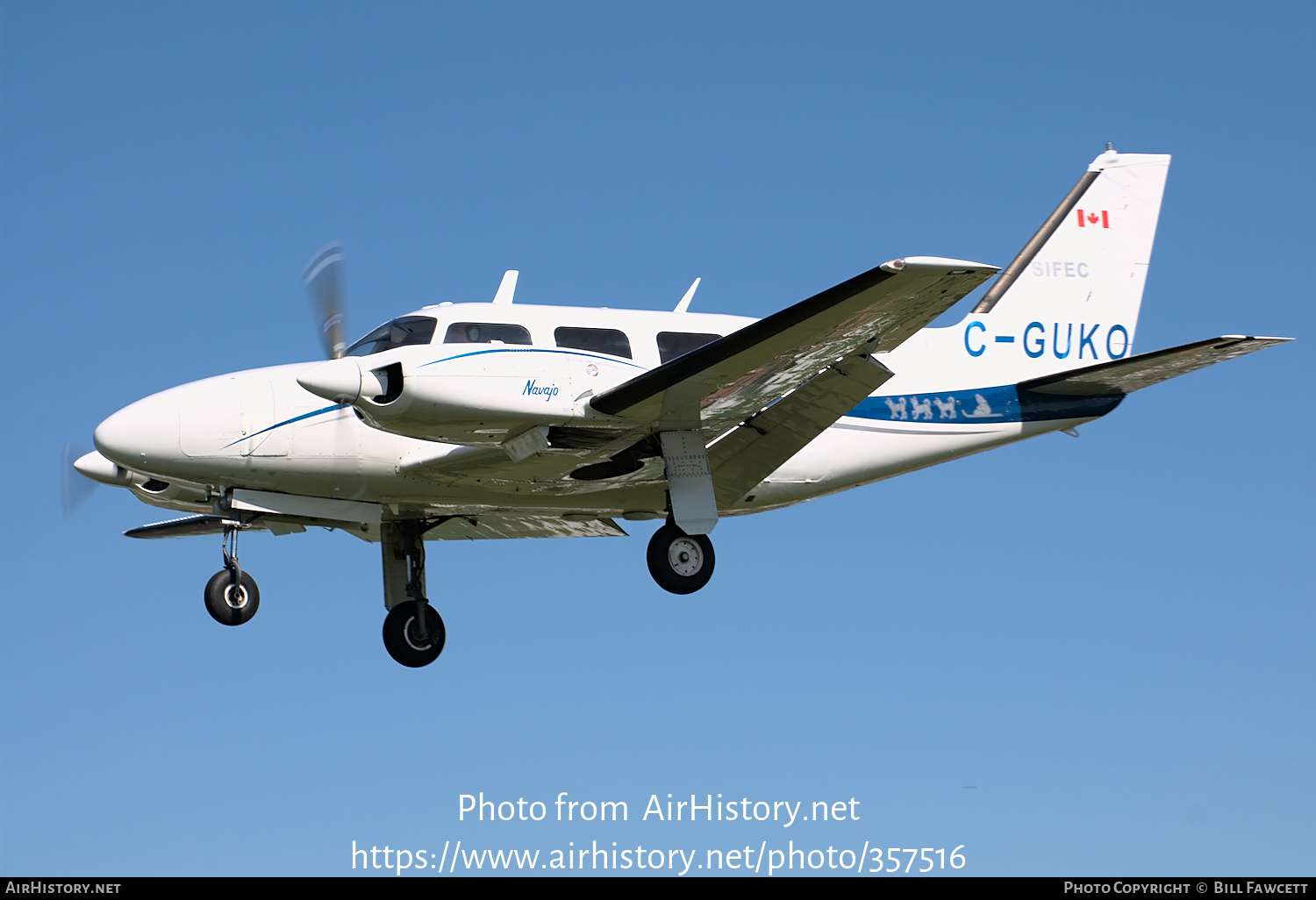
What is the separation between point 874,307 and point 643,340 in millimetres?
2999

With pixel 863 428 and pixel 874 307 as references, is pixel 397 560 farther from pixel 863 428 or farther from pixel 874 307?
pixel 874 307

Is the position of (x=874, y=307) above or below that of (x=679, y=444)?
above

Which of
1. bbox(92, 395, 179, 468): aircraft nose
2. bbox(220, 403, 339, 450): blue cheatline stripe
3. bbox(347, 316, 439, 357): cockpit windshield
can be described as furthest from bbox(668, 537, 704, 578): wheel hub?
bbox(92, 395, 179, 468): aircraft nose

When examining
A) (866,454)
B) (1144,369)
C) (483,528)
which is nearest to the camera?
(1144,369)

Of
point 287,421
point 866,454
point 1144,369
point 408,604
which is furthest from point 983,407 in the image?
point 287,421

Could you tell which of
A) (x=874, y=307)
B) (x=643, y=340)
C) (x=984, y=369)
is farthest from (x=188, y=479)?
(x=984, y=369)

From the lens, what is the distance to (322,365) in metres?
12.4

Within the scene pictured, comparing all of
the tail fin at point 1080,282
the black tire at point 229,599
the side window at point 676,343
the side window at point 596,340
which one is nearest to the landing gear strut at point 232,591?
the black tire at point 229,599

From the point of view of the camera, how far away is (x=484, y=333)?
13.1m

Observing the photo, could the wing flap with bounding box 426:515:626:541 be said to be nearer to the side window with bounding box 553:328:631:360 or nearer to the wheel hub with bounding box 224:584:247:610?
the wheel hub with bounding box 224:584:247:610

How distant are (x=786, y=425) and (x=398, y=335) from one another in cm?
400

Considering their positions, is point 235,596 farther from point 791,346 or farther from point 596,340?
point 791,346

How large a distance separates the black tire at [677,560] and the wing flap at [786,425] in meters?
0.98

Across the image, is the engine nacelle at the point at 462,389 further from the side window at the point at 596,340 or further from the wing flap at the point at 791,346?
the side window at the point at 596,340
